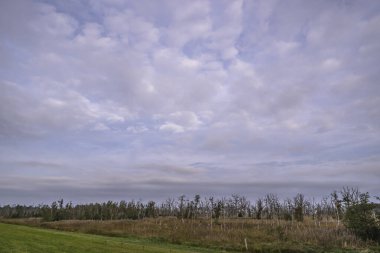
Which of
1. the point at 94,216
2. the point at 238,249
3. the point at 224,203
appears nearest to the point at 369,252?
the point at 238,249

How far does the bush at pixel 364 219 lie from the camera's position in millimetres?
50750

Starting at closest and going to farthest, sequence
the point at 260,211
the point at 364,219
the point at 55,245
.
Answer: the point at 55,245 < the point at 364,219 < the point at 260,211

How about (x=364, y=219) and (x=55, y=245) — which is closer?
(x=55, y=245)

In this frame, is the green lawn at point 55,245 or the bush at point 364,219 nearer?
the green lawn at point 55,245

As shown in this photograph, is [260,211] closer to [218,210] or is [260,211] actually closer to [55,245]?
[218,210]

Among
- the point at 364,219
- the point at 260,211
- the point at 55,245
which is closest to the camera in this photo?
the point at 55,245

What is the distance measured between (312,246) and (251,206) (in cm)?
8851

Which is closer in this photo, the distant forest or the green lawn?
the green lawn

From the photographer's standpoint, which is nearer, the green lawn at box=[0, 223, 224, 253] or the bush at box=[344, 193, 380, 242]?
the green lawn at box=[0, 223, 224, 253]

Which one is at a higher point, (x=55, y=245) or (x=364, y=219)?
(x=364, y=219)

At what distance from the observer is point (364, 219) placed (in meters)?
51.8

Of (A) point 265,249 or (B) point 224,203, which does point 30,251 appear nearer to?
(A) point 265,249

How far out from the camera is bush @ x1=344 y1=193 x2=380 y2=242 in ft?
167

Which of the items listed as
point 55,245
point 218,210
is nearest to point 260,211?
point 218,210
